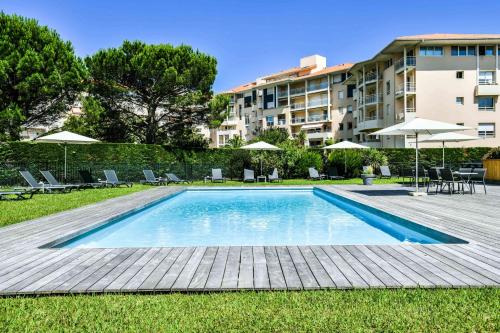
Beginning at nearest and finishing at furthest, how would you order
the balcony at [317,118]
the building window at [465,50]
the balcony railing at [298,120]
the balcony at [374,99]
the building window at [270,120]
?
the building window at [465,50] < the balcony at [374,99] < the balcony at [317,118] < the balcony railing at [298,120] < the building window at [270,120]

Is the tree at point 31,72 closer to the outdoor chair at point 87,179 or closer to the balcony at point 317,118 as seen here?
the outdoor chair at point 87,179

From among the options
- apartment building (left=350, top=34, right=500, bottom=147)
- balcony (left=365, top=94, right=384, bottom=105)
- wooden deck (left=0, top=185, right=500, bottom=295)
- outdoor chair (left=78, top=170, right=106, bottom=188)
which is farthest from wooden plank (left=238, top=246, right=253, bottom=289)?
balcony (left=365, top=94, right=384, bottom=105)

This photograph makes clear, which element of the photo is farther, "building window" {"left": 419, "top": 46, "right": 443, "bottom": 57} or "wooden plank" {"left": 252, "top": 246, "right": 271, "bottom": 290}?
"building window" {"left": 419, "top": 46, "right": 443, "bottom": 57}

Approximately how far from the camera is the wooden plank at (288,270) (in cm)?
391

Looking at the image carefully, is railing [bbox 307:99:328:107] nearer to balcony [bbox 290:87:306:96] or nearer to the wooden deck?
balcony [bbox 290:87:306:96]

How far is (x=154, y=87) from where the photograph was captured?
88.9ft

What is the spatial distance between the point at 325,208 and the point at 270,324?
10.4m

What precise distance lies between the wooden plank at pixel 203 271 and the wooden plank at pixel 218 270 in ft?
0.14

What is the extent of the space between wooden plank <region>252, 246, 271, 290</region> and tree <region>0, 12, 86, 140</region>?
23.2 meters

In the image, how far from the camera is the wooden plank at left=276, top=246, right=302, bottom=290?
12.8ft

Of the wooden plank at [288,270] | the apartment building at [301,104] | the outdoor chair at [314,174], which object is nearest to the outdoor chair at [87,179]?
the outdoor chair at [314,174]

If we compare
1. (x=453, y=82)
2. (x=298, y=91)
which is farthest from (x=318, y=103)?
(x=453, y=82)

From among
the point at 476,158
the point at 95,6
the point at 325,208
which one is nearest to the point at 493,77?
the point at 476,158

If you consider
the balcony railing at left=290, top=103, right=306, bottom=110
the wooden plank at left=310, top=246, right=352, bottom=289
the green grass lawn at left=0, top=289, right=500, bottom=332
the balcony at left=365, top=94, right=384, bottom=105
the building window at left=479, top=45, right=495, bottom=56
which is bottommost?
the green grass lawn at left=0, top=289, right=500, bottom=332
